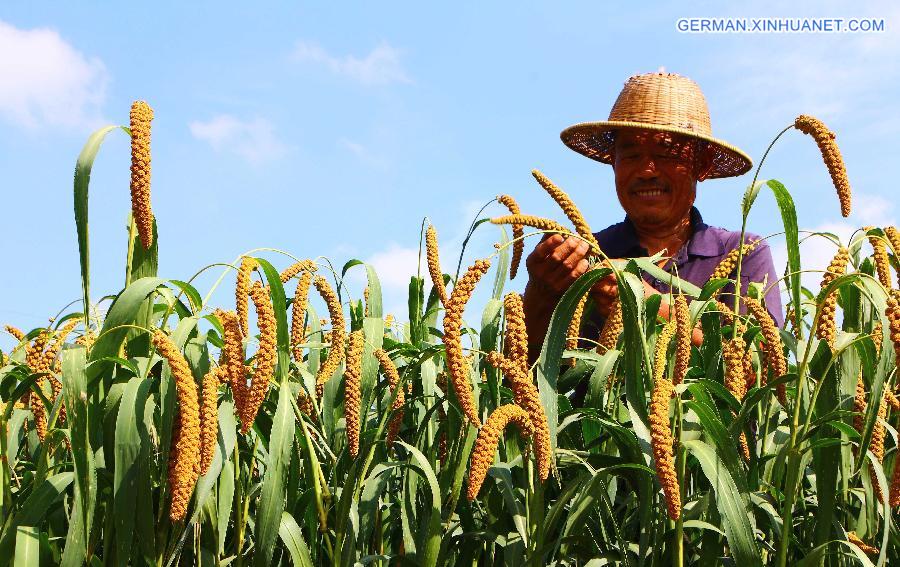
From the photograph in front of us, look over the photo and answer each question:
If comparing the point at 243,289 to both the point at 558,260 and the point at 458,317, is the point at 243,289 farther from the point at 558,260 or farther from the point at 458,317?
the point at 558,260

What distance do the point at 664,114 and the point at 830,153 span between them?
2.51 m

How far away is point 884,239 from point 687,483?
0.82 m

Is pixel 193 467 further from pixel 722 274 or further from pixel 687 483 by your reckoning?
pixel 722 274

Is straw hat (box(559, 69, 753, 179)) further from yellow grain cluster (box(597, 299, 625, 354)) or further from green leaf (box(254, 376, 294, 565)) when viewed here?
green leaf (box(254, 376, 294, 565))

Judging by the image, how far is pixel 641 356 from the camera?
7.66 feet

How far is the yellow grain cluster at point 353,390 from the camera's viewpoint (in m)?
2.61

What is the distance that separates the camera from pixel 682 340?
7.98 ft

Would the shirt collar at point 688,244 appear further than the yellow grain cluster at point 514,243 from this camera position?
Yes

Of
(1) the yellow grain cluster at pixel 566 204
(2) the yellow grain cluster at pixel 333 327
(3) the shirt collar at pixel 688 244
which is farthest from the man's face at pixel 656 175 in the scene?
(2) the yellow grain cluster at pixel 333 327

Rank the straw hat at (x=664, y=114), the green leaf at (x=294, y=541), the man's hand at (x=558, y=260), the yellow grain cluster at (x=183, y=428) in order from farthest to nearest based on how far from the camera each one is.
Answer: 1. the straw hat at (x=664, y=114)
2. the man's hand at (x=558, y=260)
3. the green leaf at (x=294, y=541)
4. the yellow grain cluster at (x=183, y=428)

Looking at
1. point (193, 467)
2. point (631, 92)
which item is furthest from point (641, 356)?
point (631, 92)

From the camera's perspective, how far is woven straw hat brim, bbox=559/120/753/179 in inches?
196

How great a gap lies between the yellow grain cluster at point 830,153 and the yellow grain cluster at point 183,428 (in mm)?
1645

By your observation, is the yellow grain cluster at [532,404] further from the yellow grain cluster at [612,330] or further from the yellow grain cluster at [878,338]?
the yellow grain cluster at [878,338]
